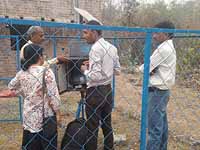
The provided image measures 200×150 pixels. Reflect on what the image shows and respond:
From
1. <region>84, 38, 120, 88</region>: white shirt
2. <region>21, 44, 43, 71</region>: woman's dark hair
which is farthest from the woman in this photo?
<region>84, 38, 120, 88</region>: white shirt

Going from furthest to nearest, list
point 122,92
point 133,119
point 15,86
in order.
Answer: point 122,92 → point 133,119 → point 15,86

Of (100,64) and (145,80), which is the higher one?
(100,64)

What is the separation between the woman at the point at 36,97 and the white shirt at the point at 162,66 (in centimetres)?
116

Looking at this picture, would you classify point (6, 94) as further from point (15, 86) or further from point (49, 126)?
point (49, 126)

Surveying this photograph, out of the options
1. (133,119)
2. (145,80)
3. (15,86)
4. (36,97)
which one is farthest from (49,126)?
(133,119)

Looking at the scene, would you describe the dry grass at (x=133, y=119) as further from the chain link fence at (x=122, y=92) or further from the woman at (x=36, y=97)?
the woman at (x=36, y=97)

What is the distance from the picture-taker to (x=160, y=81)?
10.3 ft

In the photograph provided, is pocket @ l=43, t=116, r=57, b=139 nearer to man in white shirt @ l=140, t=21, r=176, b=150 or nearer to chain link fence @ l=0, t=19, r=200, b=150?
chain link fence @ l=0, t=19, r=200, b=150

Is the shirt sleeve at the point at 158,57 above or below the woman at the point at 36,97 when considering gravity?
above

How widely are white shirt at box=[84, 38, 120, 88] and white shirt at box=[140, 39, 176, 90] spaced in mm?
479

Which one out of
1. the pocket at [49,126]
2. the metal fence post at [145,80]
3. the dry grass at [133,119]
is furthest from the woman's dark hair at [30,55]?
the dry grass at [133,119]

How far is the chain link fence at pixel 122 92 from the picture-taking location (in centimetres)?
336

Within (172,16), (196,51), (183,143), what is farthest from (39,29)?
(172,16)

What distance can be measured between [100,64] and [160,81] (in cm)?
73
